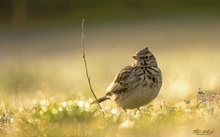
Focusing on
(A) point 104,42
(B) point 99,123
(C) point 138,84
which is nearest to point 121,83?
(C) point 138,84

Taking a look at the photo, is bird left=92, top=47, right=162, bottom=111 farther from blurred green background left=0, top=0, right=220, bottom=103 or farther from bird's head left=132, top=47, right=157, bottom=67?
blurred green background left=0, top=0, right=220, bottom=103

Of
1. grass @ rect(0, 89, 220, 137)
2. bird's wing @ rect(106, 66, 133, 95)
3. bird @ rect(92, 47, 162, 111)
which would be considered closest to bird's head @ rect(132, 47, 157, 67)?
bird @ rect(92, 47, 162, 111)

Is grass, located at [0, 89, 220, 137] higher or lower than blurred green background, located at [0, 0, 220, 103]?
lower

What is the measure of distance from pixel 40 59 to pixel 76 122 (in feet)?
33.6

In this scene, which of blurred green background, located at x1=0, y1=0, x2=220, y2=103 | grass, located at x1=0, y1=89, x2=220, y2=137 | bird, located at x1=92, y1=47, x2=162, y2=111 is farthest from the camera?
blurred green background, located at x1=0, y1=0, x2=220, y2=103

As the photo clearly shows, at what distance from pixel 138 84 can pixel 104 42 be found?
1071 cm

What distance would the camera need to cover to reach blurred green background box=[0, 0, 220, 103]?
11.4 metres

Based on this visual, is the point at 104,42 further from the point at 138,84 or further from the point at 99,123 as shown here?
the point at 99,123

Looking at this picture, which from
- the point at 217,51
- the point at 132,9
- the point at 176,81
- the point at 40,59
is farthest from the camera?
the point at 132,9

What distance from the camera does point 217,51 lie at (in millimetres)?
15086

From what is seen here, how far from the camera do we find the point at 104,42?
62.0 feet

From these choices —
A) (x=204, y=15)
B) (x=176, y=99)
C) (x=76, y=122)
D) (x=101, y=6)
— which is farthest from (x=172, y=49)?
(x=76, y=122)

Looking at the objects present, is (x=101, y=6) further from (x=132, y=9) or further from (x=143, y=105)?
(x=143, y=105)

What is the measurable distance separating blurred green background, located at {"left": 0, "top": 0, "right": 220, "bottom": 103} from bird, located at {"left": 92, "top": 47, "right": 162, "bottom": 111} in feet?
3.27
